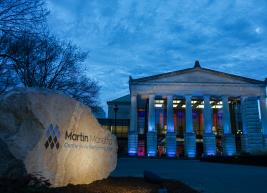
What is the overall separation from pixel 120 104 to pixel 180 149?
2742 centimetres

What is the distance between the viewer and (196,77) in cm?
6675

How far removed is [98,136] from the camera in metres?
9.20

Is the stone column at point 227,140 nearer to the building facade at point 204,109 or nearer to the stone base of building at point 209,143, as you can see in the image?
the building facade at point 204,109

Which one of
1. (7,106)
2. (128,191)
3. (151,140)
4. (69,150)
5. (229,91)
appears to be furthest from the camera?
(229,91)

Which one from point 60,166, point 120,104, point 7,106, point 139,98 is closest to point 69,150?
point 60,166

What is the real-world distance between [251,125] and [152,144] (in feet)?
68.7

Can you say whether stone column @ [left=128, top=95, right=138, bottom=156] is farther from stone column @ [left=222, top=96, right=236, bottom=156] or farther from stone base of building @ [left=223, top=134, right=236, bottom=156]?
stone base of building @ [left=223, top=134, right=236, bottom=156]

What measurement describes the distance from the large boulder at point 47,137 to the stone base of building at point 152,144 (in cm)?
5456

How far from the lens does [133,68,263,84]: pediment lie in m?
66.1

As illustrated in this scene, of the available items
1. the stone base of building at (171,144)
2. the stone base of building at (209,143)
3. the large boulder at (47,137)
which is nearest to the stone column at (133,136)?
the stone base of building at (171,144)

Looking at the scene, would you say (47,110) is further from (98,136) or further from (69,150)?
(98,136)

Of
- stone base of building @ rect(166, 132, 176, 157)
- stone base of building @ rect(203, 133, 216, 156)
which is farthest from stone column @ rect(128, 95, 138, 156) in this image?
stone base of building @ rect(203, 133, 216, 156)

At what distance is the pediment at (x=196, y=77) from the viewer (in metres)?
66.1

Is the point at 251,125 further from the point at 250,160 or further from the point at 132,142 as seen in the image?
the point at 250,160
